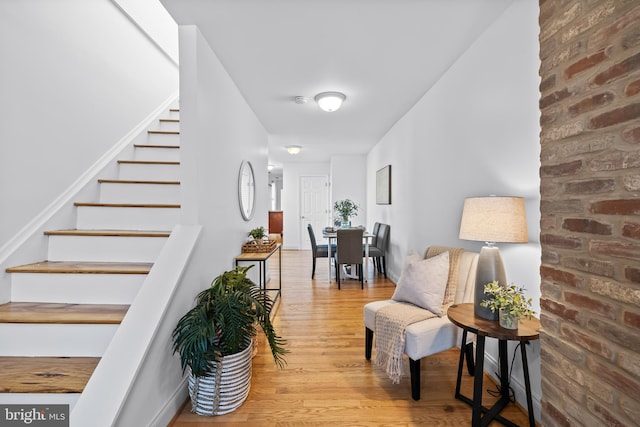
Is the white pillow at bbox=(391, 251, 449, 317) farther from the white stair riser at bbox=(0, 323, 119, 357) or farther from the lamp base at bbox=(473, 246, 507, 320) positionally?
the white stair riser at bbox=(0, 323, 119, 357)

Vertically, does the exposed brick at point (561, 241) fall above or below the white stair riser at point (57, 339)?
above

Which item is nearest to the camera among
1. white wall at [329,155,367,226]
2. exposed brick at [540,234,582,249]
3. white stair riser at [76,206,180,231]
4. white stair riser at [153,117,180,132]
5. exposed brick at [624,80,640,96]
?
exposed brick at [624,80,640,96]

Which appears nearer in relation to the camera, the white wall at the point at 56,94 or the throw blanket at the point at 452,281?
the white wall at the point at 56,94

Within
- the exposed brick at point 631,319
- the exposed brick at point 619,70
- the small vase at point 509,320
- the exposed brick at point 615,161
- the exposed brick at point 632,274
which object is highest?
the exposed brick at point 619,70

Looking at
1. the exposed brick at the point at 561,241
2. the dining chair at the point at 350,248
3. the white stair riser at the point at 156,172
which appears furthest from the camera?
the dining chair at the point at 350,248

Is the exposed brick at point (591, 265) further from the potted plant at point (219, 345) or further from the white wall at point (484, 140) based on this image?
the potted plant at point (219, 345)

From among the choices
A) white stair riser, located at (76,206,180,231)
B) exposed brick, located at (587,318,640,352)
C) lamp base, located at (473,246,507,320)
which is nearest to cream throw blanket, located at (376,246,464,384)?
lamp base, located at (473,246,507,320)

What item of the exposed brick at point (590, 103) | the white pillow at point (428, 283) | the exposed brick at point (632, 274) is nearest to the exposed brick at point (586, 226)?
the exposed brick at point (632, 274)

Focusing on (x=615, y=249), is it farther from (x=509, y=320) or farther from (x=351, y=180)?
(x=351, y=180)

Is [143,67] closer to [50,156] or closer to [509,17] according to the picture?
[50,156]

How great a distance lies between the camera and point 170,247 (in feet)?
5.75

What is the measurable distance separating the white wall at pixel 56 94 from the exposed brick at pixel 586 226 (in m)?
2.85

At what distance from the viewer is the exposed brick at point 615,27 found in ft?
2.68

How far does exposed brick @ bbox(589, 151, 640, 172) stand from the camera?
83cm
